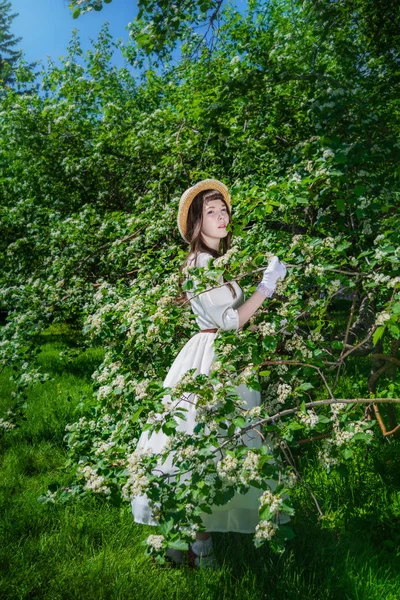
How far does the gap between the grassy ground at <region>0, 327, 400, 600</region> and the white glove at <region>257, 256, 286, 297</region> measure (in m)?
1.20

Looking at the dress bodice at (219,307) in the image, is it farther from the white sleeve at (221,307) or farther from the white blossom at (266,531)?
the white blossom at (266,531)

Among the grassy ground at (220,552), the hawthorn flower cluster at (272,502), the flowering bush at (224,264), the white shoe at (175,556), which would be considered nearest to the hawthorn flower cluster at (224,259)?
the flowering bush at (224,264)

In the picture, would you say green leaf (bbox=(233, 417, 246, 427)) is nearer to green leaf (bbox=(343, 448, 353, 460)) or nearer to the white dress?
green leaf (bbox=(343, 448, 353, 460))

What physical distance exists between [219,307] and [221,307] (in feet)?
0.03

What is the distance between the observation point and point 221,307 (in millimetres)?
2670

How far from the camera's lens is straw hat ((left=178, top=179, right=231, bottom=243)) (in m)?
3.07

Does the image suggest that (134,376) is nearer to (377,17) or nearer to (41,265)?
(41,265)

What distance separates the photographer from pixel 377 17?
6.18 m

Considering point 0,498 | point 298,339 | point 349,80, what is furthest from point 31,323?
point 349,80

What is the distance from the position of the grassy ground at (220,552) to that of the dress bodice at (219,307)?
112cm

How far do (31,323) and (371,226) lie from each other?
3002 mm

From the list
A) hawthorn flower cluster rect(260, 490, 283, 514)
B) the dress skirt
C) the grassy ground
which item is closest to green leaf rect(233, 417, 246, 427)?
hawthorn flower cluster rect(260, 490, 283, 514)

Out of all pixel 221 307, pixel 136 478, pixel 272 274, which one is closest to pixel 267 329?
pixel 272 274

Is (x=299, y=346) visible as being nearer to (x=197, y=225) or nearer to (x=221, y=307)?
(x=221, y=307)
